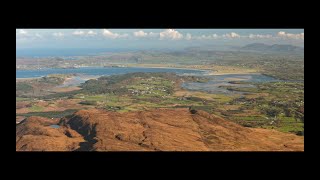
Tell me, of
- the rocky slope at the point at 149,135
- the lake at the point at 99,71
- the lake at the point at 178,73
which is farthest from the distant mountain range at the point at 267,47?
the rocky slope at the point at 149,135

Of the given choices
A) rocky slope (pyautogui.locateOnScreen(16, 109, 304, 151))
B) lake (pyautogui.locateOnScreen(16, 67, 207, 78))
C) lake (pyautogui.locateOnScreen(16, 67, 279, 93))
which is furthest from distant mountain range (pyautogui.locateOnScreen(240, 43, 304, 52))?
rocky slope (pyautogui.locateOnScreen(16, 109, 304, 151))

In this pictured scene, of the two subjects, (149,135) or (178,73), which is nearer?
(149,135)

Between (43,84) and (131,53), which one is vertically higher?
(131,53)

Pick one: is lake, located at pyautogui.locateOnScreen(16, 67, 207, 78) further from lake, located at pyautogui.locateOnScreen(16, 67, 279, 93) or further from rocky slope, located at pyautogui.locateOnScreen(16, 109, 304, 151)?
rocky slope, located at pyautogui.locateOnScreen(16, 109, 304, 151)

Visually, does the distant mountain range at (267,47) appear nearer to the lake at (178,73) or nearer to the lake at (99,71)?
the lake at (178,73)

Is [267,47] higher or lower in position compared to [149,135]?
higher

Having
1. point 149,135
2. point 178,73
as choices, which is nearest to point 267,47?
point 178,73

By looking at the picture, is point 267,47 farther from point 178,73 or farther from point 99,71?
point 99,71
